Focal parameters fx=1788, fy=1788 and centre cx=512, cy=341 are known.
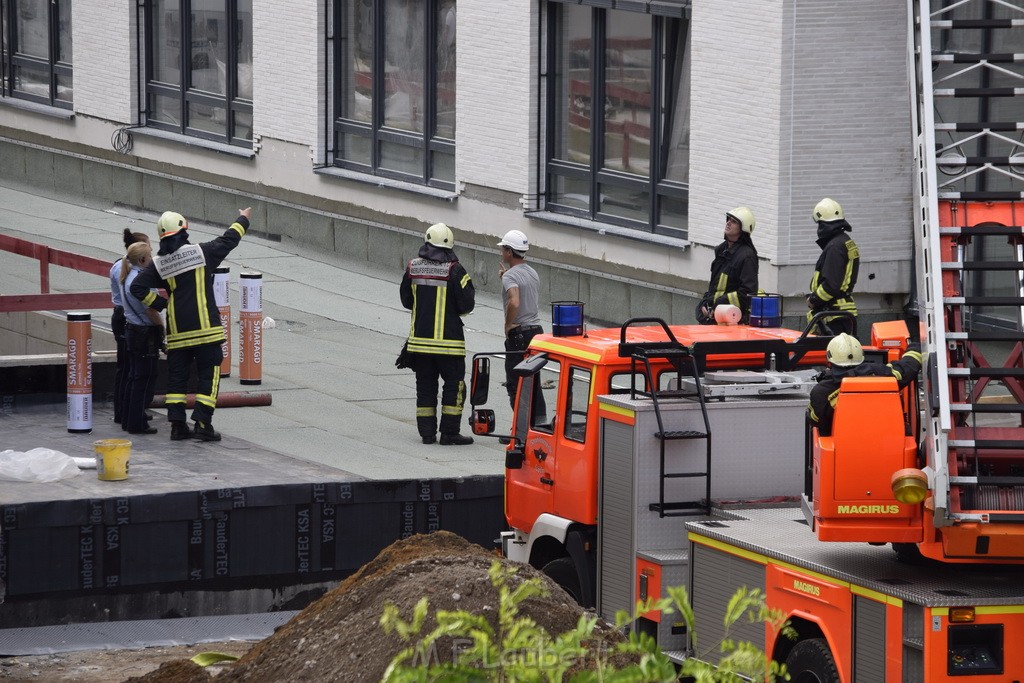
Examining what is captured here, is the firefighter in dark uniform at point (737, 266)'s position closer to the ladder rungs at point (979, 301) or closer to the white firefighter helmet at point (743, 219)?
the white firefighter helmet at point (743, 219)

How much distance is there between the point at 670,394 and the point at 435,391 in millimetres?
5642

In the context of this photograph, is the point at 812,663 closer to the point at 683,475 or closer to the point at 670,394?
the point at 683,475

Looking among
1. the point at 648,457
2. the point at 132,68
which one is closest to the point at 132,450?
the point at 648,457

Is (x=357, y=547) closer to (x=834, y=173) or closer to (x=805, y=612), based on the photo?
(x=805, y=612)

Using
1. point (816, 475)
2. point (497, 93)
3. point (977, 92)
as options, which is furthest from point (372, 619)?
point (497, 93)

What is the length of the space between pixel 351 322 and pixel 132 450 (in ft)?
23.4

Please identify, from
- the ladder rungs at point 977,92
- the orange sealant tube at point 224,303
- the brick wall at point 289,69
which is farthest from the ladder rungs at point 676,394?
the brick wall at point 289,69

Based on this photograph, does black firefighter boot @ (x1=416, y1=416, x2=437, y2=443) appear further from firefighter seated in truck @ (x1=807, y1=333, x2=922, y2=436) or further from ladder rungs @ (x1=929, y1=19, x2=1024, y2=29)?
firefighter seated in truck @ (x1=807, y1=333, x2=922, y2=436)

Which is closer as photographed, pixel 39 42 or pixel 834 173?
pixel 834 173

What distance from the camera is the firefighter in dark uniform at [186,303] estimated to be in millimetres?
14711

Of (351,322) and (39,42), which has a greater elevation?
A: (39,42)

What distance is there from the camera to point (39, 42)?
33844 mm

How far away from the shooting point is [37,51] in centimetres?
3381

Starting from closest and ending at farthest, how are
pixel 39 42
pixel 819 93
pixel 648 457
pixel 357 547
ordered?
1. pixel 648 457
2. pixel 357 547
3. pixel 819 93
4. pixel 39 42
